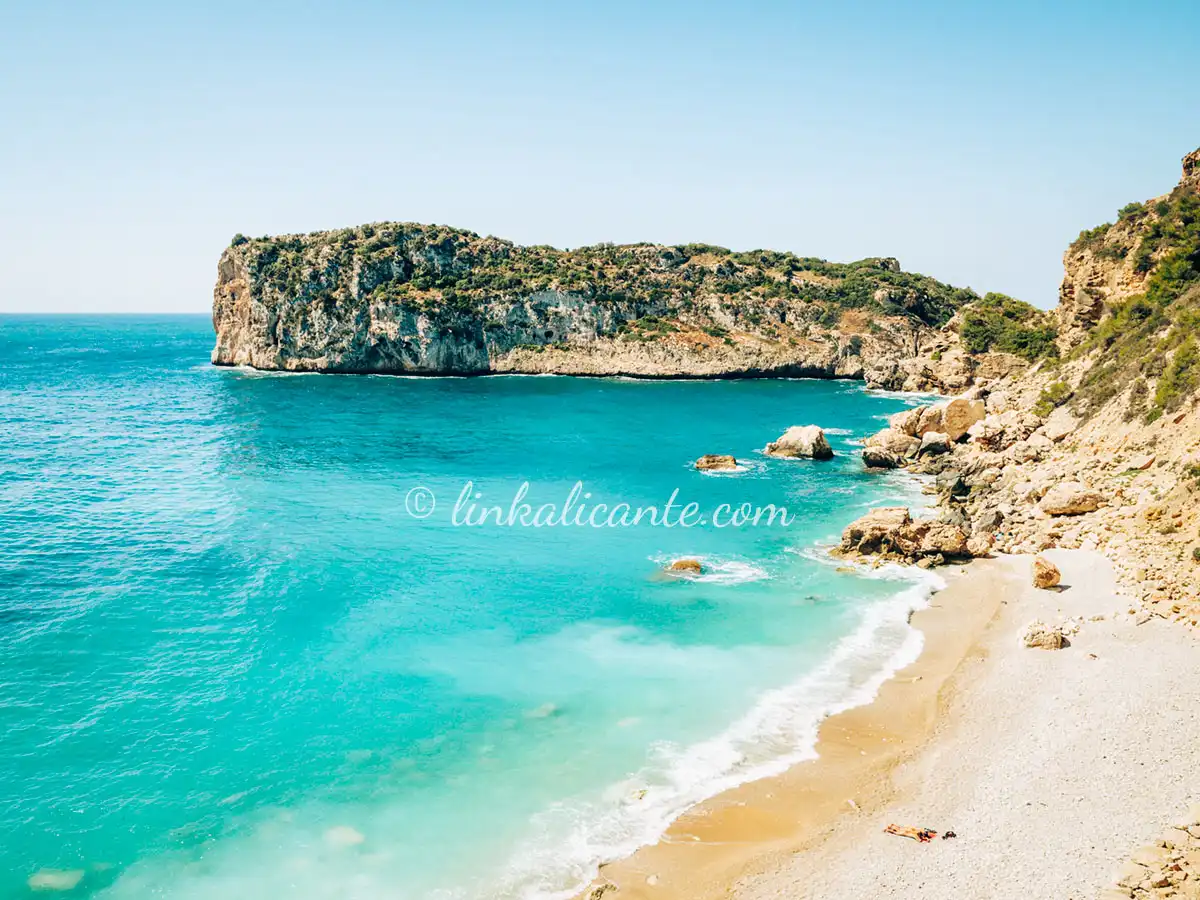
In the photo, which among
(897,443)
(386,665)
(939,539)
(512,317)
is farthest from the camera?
(512,317)

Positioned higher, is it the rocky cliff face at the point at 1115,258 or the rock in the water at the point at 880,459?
Result: the rocky cliff face at the point at 1115,258

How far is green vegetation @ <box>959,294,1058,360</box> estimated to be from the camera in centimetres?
7693

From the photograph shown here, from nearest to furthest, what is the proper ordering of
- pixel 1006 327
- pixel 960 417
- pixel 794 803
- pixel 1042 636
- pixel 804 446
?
pixel 794 803 → pixel 1042 636 → pixel 960 417 → pixel 804 446 → pixel 1006 327

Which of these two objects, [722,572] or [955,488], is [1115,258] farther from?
[722,572]

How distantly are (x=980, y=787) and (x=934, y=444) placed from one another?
3727cm

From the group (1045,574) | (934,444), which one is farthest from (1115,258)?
(1045,574)

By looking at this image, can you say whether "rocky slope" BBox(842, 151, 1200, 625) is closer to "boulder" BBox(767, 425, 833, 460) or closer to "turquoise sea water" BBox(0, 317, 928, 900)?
"boulder" BBox(767, 425, 833, 460)

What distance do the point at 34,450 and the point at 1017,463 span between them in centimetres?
6119

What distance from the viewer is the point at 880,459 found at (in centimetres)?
4931

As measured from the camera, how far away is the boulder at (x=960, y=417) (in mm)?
50688

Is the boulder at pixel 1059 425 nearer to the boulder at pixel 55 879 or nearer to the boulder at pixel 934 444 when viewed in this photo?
the boulder at pixel 934 444

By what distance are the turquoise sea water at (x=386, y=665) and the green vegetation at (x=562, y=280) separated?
56167 millimetres

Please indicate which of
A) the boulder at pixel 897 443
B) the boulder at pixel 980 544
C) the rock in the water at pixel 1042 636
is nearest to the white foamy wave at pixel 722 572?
the boulder at pixel 980 544

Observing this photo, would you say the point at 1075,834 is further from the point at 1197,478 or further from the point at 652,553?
the point at 652,553
